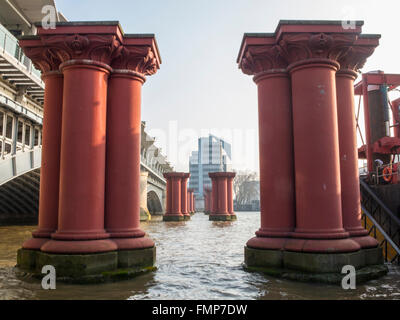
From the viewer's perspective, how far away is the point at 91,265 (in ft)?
26.8

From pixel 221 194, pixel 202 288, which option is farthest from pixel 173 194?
pixel 202 288

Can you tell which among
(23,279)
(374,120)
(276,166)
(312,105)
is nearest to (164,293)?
(23,279)

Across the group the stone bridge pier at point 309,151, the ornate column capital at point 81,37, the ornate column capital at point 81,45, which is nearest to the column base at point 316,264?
the stone bridge pier at point 309,151

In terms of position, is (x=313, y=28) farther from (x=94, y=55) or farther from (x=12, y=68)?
(x=12, y=68)

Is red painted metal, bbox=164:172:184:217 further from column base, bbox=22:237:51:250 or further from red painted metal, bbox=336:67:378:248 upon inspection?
red painted metal, bbox=336:67:378:248

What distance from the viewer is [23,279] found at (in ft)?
27.4

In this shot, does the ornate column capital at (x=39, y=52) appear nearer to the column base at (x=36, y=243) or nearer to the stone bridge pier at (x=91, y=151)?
the stone bridge pier at (x=91, y=151)

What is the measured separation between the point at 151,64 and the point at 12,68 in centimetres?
2155

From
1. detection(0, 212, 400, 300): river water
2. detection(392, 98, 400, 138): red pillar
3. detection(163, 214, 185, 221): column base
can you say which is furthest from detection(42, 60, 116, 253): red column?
detection(163, 214, 185, 221): column base

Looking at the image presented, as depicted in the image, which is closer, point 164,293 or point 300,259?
point 164,293

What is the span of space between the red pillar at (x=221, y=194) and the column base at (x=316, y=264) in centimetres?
4292

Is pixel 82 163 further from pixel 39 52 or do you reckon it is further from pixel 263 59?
pixel 263 59

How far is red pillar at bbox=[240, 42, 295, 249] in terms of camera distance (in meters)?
9.38

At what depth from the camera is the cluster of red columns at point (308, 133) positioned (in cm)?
876
